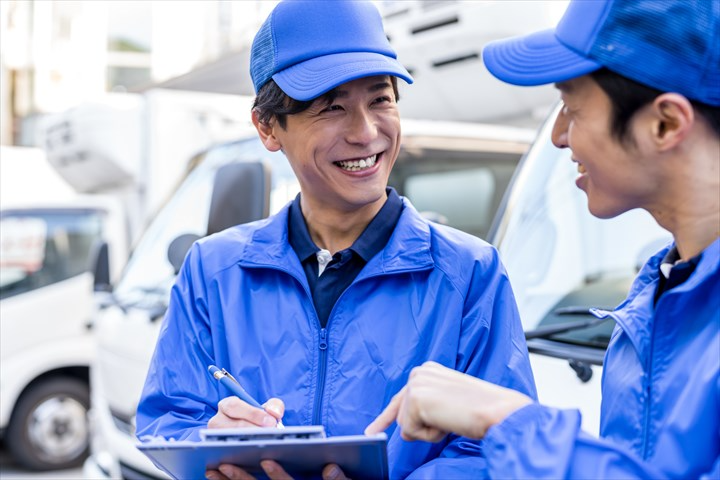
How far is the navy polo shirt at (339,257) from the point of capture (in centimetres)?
204

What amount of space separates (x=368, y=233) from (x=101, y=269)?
3651 millimetres

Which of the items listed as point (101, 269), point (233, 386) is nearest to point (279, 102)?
point (233, 386)

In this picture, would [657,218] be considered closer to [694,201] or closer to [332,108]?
[694,201]

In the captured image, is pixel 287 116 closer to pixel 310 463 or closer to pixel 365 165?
pixel 365 165

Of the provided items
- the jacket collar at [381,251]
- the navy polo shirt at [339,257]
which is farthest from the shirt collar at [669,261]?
the navy polo shirt at [339,257]

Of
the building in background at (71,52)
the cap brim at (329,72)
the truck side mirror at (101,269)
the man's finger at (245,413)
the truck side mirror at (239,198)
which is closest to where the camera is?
the man's finger at (245,413)

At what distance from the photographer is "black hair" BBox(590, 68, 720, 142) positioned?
143 centimetres

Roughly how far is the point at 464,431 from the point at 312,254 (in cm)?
76

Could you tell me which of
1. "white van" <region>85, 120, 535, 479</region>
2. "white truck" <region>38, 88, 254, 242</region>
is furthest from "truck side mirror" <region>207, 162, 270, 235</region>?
"white truck" <region>38, 88, 254, 242</region>

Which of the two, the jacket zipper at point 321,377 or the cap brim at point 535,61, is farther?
the jacket zipper at point 321,377

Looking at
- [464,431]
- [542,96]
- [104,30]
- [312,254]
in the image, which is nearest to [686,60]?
[464,431]

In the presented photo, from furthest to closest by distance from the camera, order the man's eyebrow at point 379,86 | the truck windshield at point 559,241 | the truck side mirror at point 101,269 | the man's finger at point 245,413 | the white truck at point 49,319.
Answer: the white truck at point 49,319 < the truck side mirror at point 101,269 < the truck windshield at point 559,241 < the man's eyebrow at point 379,86 < the man's finger at point 245,413

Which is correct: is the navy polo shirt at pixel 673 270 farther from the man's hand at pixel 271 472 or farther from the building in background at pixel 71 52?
the building in background at pixel 71 52

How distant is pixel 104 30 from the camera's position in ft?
67.8
